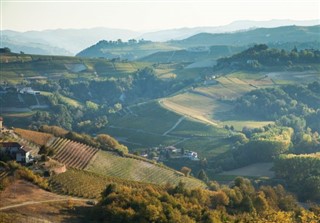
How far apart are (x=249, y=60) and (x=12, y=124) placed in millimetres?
70124

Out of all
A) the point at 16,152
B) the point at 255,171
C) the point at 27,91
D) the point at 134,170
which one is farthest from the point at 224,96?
the point at 16,152

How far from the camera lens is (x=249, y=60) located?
488 ft

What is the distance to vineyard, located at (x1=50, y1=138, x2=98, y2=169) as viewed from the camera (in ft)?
184

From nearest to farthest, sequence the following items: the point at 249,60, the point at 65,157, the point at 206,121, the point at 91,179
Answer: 1. the point at 91,179
2. the point at 65,157
3. the point at 206,121
4. the point at 249,60

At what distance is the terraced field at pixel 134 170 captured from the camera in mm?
58688

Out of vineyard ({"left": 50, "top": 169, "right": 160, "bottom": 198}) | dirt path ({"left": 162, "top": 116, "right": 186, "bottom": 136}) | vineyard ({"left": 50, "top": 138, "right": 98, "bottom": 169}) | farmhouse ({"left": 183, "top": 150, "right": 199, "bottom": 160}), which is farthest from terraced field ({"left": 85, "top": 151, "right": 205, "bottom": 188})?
dirt path ({"left": 162, "top": 116, "right": 186, "bottom": 136})

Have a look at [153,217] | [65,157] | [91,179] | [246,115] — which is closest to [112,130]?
[246,115]

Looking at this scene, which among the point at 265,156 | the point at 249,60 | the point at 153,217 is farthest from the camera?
the point at 249,60

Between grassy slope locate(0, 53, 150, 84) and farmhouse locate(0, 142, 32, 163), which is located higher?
farmhouse locate(0, 142, 32, 163)

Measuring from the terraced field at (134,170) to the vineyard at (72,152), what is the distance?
0.86m

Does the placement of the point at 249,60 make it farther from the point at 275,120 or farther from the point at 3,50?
the point at 3,50

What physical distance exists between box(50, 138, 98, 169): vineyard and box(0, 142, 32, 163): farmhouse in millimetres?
4429

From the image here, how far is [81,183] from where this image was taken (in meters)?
47.4

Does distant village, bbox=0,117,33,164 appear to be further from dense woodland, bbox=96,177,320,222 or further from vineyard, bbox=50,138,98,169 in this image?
dense woodland, bbox=96,177,320,222
